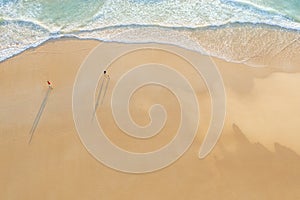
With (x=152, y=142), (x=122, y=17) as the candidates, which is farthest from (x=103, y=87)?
(x=122, y=17)

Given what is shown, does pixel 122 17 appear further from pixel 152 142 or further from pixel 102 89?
pixel 152 142

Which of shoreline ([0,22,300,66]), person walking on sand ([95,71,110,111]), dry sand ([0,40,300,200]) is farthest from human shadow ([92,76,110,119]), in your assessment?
shoreline ([0,22,300,66])

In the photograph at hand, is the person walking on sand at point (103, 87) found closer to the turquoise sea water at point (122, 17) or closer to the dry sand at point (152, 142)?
the dry sand at point (152, 142)

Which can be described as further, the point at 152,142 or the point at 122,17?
the point at 122,17

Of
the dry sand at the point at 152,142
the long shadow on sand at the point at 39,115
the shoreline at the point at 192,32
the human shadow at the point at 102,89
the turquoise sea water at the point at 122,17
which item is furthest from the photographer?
the turquoise sea water at the point at 122,17

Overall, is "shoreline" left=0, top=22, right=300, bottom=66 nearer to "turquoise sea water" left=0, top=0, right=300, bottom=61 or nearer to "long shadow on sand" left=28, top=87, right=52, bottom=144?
"turquoise sea water" left=0, top=0, right=300, bottom=61

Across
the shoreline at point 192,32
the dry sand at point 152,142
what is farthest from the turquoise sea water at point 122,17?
the dry sand at point 152,142
